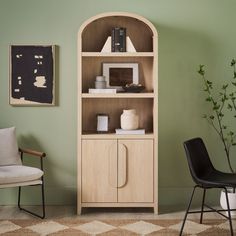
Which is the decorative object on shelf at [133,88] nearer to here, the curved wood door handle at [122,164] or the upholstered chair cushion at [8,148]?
the curved wood door handle at [122,164]

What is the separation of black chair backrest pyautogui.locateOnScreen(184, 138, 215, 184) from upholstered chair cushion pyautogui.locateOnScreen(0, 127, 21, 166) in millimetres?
1711

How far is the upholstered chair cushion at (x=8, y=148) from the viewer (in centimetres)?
480

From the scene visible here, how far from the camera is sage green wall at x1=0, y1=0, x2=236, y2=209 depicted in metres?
5.04

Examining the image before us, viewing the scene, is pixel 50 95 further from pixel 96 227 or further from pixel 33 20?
pixel 96 227

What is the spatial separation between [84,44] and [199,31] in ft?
3.82

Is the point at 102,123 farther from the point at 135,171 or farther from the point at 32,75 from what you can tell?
the point at 32,75

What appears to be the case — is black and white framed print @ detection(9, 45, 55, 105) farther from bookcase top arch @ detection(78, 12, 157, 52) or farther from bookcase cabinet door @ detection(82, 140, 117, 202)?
bookcase cabinet door @ detection(82, 140, 117, 202)

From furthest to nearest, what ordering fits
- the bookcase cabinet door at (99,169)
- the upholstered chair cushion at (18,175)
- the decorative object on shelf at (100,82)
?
the decorative object on shelf at (100,82)
the bookcase cabinet door at (99,169)
the upholstered chair cushion at (18,175)

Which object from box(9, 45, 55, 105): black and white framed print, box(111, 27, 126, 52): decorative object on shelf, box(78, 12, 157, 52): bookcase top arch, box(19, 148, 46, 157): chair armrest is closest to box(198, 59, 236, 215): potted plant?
box(78, 12, 157, 52): bookcase top arch

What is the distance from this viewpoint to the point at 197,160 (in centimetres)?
422

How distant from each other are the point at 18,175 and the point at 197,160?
61.5 inches

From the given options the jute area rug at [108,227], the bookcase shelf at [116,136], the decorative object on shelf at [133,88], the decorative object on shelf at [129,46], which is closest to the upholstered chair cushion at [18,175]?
the jute area rug at [108,227]

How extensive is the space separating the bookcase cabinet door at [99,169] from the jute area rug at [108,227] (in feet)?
1.03

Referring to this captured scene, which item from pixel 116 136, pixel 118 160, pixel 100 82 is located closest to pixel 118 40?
pixel 100 82
